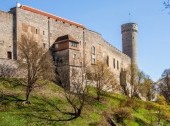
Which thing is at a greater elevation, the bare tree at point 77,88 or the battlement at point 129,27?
the battlement at point 129,27

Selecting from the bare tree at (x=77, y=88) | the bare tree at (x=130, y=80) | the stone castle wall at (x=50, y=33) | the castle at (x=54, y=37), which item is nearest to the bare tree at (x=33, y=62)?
the castle at (x=54, y=37)

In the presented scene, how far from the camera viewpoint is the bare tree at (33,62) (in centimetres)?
4772

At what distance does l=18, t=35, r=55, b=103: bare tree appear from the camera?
47.7 m

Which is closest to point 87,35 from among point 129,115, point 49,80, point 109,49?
point 109,49

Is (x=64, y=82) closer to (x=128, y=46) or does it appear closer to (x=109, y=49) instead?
(x=109, y=49)

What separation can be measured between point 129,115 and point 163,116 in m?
8.78

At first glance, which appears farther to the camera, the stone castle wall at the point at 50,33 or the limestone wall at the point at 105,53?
the limestone wall at the point at 105,53

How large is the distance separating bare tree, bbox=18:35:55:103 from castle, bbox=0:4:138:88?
169cm

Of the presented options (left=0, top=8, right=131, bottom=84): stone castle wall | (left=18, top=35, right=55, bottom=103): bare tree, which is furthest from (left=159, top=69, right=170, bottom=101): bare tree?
(left=18, top=35, right=55, bottom=103): bare tree

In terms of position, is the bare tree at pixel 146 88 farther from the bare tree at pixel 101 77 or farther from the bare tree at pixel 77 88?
the bare tree at pixel 77 88

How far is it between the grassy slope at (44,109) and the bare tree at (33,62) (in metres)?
1.62

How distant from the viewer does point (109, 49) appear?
260 feet

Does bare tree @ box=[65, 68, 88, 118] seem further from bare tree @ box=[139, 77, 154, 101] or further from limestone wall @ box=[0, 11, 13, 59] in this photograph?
bare tree @ box=[139, 77, 154, 101]

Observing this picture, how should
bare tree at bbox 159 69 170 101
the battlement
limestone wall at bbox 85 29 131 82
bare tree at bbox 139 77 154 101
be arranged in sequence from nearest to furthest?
limestone wall at bbox 85 29 131 82
bare tree at bbox 139 77 154 101
bare tree at bbox 159 69 170 101
the battlement
